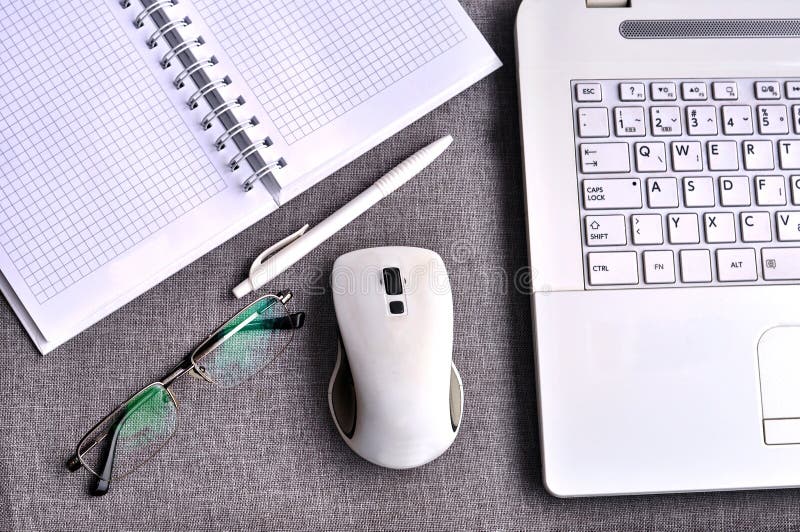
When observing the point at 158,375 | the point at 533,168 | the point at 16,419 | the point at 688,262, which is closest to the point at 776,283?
the point at 688,262

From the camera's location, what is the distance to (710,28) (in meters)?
0.58

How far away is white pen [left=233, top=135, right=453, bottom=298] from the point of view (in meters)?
0.55

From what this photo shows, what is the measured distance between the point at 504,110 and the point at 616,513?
1.18ft

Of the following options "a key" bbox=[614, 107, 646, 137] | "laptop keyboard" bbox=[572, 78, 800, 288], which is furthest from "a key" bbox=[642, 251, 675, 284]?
"a key" bbox=[614, 107, 646, 137]

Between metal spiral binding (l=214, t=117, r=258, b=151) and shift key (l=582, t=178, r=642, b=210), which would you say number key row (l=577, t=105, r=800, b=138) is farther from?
metal spiral binding (l=214, t=117, r=258, b=151)

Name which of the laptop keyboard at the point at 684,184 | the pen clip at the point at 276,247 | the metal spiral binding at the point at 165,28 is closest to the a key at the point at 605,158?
the laptop keyboard at the point at 684,184

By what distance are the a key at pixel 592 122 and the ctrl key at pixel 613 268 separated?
0.33 ft

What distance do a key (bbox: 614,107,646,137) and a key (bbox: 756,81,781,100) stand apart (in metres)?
0.11

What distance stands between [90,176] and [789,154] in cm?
58

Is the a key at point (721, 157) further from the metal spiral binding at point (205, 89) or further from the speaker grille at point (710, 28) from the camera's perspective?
the metal spiral binding at point (205, 89)

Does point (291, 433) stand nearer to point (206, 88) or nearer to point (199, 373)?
point (199, 373)

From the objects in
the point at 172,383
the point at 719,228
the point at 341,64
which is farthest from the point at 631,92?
the point at 172,383

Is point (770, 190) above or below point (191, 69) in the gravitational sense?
below

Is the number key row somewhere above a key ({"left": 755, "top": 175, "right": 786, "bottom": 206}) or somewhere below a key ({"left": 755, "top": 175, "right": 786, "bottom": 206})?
above
